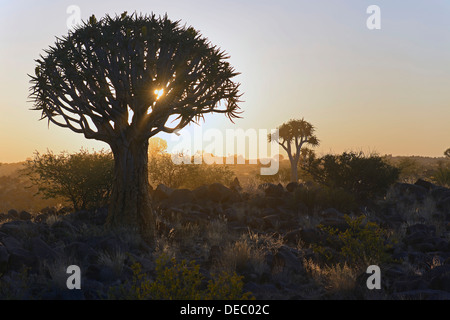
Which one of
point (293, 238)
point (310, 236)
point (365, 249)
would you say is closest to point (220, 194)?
point (293, 238)

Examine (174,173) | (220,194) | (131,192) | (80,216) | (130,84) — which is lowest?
(80,216)

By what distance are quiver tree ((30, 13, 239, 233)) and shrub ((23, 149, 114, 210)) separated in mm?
3776

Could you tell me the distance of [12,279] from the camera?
22.3 ft

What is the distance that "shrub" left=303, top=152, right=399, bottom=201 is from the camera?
51.9 feet

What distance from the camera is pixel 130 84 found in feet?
33.3

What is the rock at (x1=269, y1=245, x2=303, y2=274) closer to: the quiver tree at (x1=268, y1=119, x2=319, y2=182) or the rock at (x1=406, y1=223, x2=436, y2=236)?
the rock at (x1=406, y1=223, x2=436, y2=236)

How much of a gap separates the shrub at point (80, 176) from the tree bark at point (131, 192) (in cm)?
406

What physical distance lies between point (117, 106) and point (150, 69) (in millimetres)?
1233

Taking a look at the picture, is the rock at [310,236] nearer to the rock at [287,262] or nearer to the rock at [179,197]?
the rock at [287,262]

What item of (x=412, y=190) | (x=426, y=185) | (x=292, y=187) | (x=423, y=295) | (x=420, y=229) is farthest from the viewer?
(x=426, y=185)

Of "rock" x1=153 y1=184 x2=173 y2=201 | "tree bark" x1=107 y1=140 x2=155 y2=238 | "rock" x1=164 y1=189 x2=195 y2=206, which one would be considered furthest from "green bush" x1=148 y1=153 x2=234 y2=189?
"tree bark" x1=107 y1=140 x2=155 y2=238

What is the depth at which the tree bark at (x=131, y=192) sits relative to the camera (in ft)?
33.3

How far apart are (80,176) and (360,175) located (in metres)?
10.4

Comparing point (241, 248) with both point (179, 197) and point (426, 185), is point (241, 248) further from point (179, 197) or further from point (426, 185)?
point (426, 185)
